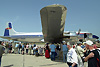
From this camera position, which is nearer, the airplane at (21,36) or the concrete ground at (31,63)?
the concrete ground at (31,63)

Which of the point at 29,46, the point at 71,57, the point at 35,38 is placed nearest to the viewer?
the point at 71,57

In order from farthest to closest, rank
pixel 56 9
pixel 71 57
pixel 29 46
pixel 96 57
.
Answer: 1. pixel 29 46
2. pixel 56 9
3. pixel 71 57
4. pixel 96 57

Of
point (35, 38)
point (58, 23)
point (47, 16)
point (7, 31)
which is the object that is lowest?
point (35, 38)

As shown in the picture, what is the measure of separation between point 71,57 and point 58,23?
12.6ft

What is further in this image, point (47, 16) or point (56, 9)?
point (47, 16)

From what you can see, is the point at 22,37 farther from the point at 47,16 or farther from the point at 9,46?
the point at 47,16

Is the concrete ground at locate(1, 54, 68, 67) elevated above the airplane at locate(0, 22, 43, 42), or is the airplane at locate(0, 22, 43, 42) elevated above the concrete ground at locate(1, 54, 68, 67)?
the concrete ground at locate(1, 54, 68, 67)

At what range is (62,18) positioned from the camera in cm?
629

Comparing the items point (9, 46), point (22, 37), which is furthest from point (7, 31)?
point (9, 46)

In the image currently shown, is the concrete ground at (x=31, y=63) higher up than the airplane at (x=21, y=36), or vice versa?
the concrete ground at (x=31, y=63)

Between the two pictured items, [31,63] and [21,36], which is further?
[21,36]

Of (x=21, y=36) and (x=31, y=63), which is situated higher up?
(x=31, y=63)

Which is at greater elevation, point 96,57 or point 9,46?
point 96,57

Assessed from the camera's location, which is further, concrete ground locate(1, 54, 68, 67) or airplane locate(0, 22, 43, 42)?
airplane locate(0, 22, 43, 42)
